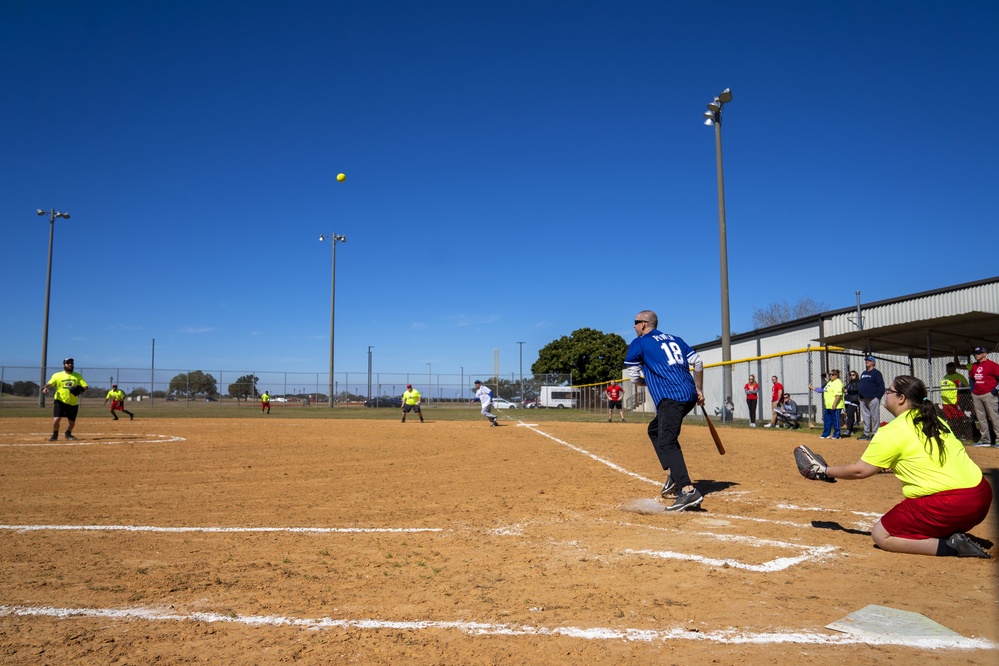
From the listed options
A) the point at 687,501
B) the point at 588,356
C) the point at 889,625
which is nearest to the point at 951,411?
the point at 687,501

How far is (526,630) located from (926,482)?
312 cm

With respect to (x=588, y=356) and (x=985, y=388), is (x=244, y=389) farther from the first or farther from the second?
(x=985, y=388)

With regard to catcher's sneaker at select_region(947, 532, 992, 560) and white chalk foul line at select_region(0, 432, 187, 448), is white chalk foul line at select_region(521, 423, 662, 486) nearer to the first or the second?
catcher's sneaker at select_region(947, 532, 992, 560)

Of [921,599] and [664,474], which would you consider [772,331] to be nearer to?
[664,474]

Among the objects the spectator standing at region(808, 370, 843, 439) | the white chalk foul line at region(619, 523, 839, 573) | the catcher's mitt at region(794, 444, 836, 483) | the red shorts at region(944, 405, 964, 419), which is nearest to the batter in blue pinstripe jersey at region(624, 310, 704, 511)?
the catcher's mitt at region(794, 444, 836, 483)

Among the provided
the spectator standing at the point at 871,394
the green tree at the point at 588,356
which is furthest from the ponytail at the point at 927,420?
the green tree at the point at 588,356

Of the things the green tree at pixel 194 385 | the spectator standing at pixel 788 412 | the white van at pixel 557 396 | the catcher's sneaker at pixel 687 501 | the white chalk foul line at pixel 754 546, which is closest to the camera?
the white chalk foul line at pixel 754 546

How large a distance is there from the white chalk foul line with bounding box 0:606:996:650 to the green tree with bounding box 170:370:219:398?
52478mm

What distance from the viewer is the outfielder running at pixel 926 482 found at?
4270 millimetres

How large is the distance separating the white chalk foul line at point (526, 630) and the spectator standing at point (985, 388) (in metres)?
11.3

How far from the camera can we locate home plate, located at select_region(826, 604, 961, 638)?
2955mm

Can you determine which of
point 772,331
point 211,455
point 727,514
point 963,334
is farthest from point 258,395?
point 727,514

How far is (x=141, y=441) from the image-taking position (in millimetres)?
13648

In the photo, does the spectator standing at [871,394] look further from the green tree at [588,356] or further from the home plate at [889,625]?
the green tree at [588,356]
